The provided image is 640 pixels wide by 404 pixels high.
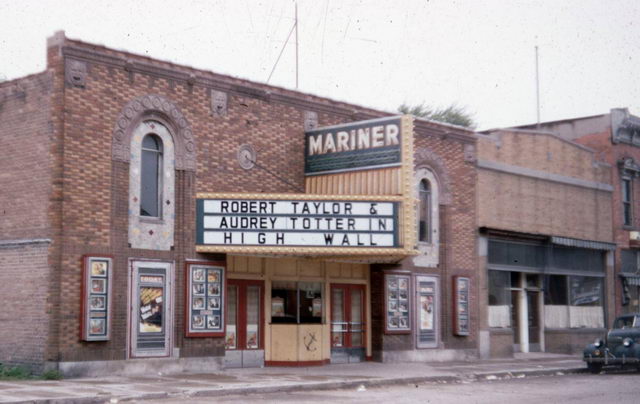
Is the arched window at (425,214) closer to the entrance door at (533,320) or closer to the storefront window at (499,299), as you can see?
the storefront window at (499,299)

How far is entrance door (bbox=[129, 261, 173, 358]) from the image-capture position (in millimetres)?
21031

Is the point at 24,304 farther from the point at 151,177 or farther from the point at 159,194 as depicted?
the point at 151,177

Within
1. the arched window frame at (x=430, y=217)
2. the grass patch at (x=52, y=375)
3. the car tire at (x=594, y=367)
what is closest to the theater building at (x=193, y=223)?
the grass patch at (x=52, y=375)

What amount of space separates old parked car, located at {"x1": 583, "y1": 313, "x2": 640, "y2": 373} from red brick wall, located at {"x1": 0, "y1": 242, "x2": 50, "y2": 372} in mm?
14711

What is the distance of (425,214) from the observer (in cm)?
2839

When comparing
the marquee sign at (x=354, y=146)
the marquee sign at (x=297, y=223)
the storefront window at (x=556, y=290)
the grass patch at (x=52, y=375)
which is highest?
the marquee sign at (x=354, y=146)

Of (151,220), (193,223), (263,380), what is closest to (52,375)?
(151,220)

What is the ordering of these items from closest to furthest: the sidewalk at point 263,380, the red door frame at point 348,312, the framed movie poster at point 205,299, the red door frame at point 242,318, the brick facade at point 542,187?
1. the sidewalk at point 263,380
2. the framed movie poster at point 205,299
3. the red door frame at point 242,318
4. the red door frame at point 348,312
5. the brick facade at point 542,187

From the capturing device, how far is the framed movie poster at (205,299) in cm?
2209

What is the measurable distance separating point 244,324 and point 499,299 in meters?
10.6

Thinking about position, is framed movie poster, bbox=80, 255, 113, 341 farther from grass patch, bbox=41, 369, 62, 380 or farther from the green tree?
the green tree

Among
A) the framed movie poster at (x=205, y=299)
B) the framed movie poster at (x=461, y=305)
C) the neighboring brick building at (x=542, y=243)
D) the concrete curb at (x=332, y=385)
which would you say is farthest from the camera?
the neighboring brick building at (x=542, y=243)

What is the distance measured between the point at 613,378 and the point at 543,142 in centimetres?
1161

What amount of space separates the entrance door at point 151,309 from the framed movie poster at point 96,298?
735mm
